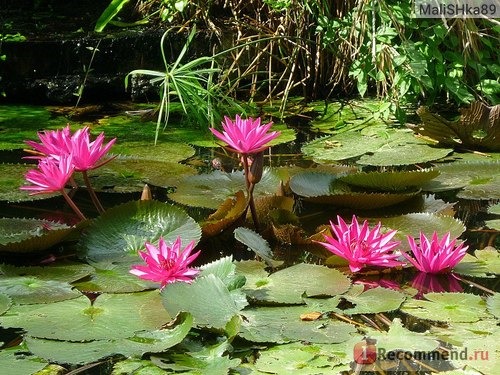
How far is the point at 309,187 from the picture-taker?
2.36 meters

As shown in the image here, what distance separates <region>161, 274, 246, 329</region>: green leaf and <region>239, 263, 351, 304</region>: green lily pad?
3.5 inches

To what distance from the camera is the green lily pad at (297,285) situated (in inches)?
66.6

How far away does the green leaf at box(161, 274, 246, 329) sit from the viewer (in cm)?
154

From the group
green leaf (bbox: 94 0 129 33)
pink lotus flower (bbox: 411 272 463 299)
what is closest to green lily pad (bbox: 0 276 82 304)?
pink lotus flower (bbox: 411 272 463 299)

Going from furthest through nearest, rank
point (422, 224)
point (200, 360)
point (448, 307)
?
point (422, 224) → point (448, 307) → point (200, 360)

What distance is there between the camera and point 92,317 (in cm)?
161

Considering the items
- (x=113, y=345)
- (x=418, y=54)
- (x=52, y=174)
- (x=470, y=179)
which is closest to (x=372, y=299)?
(x=113, y=345)

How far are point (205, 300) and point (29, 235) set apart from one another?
0.54 m

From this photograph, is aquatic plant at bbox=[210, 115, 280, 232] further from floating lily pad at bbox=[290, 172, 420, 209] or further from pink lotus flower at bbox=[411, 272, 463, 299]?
pink lotus flower at bbox=[411, 272, 463, 299]

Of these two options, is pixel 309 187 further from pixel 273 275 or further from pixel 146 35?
pixel 146 35

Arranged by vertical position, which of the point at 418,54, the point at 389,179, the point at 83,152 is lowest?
the point at 389,179

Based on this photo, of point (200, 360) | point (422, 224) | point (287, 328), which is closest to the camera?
point (200, 360)

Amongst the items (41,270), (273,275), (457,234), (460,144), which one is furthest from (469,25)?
(41,270)

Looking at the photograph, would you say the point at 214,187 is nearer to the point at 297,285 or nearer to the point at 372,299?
the point at 297,285
